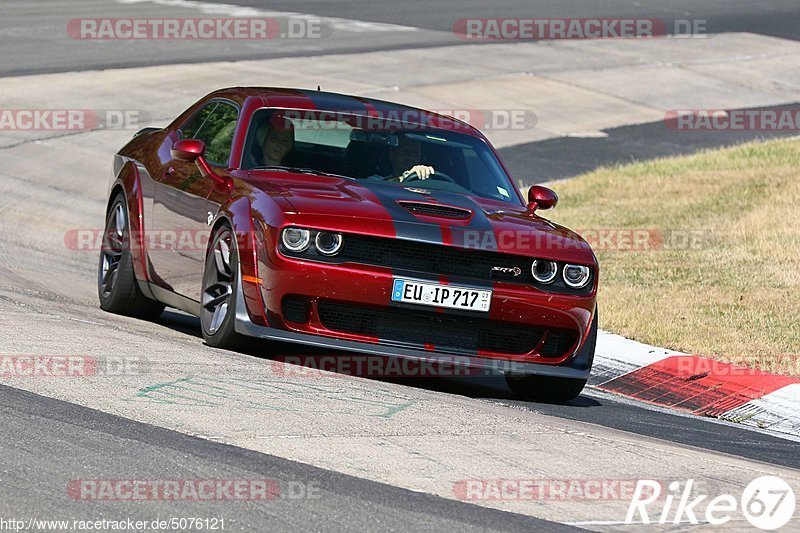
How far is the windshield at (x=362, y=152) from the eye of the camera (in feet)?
27.2

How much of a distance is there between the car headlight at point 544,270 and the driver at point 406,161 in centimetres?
108

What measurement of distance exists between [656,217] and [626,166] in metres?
3.24

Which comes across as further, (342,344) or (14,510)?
(342,344)

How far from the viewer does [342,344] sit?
7.32m

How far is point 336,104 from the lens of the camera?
8742 millimetres

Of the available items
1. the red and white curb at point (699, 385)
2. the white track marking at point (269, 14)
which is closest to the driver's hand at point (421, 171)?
the red and white curb at point (699, 385)

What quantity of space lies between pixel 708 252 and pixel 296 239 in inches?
264

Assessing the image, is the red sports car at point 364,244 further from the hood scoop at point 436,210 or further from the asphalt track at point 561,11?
the asphalt track at point 561,11

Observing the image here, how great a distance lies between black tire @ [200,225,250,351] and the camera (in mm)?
7570

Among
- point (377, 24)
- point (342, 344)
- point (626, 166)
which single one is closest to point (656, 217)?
point (626, 166)

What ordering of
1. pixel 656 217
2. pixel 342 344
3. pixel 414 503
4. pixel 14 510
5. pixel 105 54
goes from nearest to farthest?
1. pixel 14 510
2. pixel 414 503
3. pixel 342 344
4. pixel 656 217
5. pixel 105 54

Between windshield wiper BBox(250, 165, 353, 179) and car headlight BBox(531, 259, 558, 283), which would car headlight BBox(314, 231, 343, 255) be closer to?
windshield wiper BBox(250, 165, 353, 179)

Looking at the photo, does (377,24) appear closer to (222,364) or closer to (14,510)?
(222,364)

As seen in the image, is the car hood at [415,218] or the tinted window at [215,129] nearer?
the car hood at [415,218]
